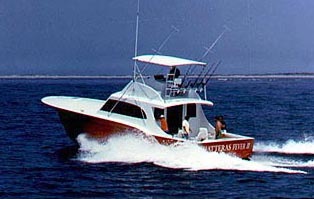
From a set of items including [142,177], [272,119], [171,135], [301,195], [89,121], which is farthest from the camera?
[272,119]

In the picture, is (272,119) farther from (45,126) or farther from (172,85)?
(172,85)

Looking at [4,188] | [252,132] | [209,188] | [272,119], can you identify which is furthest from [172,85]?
[272,119]

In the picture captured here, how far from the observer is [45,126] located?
44.8m

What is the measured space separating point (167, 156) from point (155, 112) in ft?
7.84

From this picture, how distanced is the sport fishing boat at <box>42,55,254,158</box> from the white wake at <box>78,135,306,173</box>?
15.3 inches

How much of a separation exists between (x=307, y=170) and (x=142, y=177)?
6.78 metres

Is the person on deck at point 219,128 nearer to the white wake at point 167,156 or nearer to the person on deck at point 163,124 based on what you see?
the white wake at point 167,156

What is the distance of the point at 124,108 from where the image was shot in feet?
96.8

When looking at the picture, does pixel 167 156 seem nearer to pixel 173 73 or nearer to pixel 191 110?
Answer: pixel 191 110

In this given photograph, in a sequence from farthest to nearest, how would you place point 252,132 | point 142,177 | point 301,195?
point 252,132
point 142,177
point 301,195

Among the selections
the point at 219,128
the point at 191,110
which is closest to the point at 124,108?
the point at 191,110

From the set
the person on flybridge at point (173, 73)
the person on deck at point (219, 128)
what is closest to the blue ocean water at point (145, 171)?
the person on deck at point (219, 128)

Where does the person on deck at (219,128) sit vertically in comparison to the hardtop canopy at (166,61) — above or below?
below

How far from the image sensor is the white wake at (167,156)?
26.0 metres
